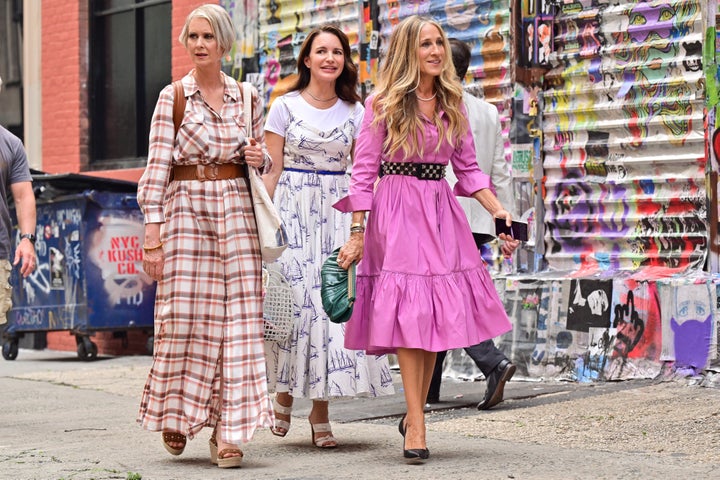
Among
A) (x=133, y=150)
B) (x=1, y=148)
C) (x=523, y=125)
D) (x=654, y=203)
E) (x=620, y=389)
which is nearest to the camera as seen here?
(x=1, y=148)

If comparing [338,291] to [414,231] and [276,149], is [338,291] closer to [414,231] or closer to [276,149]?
[414,231]

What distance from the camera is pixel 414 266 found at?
6016mm

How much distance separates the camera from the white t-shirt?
681cm

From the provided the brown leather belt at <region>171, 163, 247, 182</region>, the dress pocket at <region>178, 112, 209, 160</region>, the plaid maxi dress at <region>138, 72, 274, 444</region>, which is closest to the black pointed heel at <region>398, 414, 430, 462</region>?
the plaid maxi dress at <region>138, 72, 274, 444</region>

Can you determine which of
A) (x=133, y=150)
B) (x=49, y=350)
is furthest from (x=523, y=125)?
(x=49, y=350)

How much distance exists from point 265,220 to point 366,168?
1.67 feet

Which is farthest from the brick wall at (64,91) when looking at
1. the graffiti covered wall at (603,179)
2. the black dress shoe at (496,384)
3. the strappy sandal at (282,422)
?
the strappy sandal at (282,422)

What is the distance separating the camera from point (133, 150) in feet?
46.5

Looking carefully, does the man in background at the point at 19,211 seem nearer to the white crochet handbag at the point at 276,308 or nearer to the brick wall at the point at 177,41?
the white crochet handbag at the point at 276,308

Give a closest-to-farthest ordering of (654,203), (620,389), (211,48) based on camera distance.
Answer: (211,48), (620,389), (654,203)

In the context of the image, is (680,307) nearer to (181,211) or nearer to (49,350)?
(181,211)

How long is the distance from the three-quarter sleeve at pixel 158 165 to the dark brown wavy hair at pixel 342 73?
3.36 ft

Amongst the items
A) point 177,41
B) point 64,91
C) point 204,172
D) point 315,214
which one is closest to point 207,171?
point 204,172

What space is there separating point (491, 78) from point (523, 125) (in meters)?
0.54
